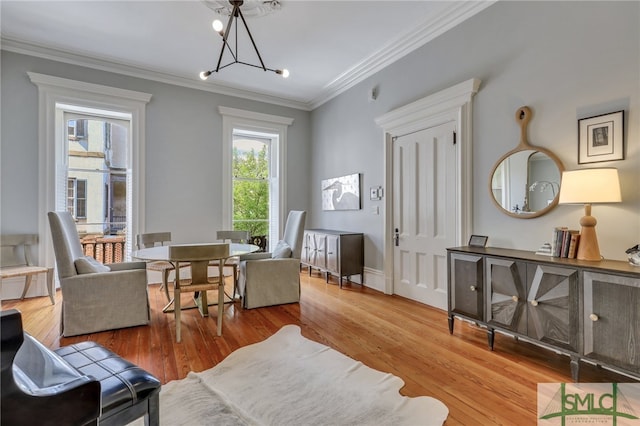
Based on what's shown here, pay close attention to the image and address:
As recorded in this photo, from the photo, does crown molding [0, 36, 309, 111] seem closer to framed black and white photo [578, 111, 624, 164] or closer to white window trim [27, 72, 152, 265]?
white window trim [27, 72, 152, 265]

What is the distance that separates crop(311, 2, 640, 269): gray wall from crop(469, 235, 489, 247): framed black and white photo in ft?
0.45

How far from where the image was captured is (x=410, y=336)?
2.83m

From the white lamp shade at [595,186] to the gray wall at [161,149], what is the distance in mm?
4482

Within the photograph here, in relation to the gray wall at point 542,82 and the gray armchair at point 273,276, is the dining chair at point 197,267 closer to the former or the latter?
the gray armchair at point 273,276

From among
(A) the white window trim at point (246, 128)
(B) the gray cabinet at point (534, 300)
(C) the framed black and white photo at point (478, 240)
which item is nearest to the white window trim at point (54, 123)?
(A) the white window trim at point (246, 128)

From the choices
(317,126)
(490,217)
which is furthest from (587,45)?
(317,126)

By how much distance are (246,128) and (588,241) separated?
4974mm

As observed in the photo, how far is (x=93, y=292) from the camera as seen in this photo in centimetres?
288

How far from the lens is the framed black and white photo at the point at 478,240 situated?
9.46ft

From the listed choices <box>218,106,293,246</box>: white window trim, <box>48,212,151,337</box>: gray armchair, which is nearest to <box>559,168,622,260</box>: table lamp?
<box>48,212,151,337</box>: gray armchair

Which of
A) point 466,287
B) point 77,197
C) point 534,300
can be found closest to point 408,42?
point 466,287

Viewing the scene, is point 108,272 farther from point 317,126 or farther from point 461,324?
point 317,126

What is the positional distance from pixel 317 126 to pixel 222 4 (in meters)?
3.02

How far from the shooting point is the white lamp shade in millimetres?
2031
